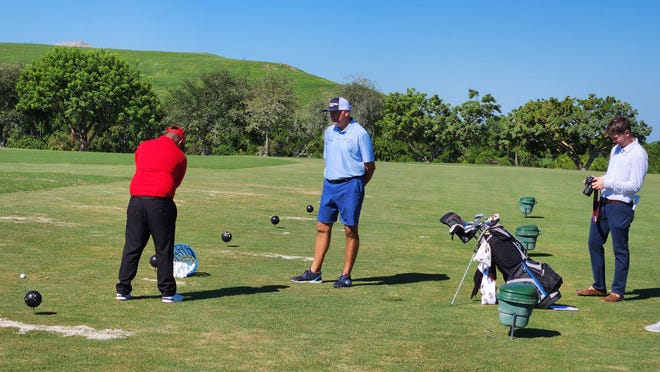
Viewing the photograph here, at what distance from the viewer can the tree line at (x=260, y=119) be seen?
9581 centimetres

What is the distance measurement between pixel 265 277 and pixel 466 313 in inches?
143

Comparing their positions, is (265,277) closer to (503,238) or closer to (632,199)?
(503,238)

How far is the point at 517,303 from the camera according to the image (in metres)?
8.63

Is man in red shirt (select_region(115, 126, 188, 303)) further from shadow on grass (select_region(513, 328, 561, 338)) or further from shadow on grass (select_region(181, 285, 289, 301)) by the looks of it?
shadow on grass (select_region(513, 328, 561, 338))

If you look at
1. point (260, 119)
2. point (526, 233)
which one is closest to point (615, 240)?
point (526, 233)

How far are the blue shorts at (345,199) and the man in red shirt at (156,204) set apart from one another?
253 cm

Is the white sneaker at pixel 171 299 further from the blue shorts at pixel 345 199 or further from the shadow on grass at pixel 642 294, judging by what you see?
the shadow on grass at pixel 642 294

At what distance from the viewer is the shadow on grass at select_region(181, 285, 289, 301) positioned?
10.8 metres

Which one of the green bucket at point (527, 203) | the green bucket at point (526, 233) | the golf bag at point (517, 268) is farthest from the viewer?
the green bucket at point (527, 203)

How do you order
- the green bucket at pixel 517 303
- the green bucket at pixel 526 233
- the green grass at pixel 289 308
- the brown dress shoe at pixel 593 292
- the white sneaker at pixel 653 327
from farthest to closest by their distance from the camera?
1. the green bucket at pixel 526 233
2. the brown dress shoe at pixel 593 292
3. the white sneaker at pixel 653 327
4. the green bucket at pixel 517 303
5. the green grass at pixel 289 308

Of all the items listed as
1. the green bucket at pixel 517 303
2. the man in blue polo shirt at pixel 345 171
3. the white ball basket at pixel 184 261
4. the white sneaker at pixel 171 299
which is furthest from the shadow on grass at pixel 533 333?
the white ball basket at pixel 184 261

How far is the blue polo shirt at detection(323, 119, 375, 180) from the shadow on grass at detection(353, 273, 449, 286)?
185cm

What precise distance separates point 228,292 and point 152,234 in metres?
1.66

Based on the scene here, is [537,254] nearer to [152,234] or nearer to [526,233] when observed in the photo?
[526,233]
